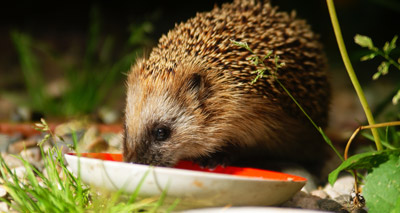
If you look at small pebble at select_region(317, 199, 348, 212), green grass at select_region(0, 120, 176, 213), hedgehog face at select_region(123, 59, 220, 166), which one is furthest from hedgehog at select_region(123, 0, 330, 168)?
small pebble at select_region(317, 199, 348, 212)

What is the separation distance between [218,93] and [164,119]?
368 millimetres

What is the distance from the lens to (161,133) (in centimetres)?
247

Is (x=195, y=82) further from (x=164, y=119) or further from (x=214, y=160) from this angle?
(x=214, y=160)

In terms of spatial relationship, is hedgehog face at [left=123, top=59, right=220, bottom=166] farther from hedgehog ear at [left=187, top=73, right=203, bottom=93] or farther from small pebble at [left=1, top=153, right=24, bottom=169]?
small pebble at [left=1, top=153, right=24, bottom=169]

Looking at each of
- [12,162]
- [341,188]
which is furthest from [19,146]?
[341,188]

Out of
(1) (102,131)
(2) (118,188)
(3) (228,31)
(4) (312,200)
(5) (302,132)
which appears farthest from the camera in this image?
(1) (102,131)

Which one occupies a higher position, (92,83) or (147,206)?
(92,83)

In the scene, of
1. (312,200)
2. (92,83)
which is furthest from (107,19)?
(312,200)

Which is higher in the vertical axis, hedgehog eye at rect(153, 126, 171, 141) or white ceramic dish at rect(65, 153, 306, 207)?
hedgehog eye at rect(153, 126, 171, 141)

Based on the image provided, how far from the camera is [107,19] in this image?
7.54 m

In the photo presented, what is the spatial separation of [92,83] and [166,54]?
6.43 feet

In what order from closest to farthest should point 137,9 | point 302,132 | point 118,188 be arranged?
1. point 118,188
2. point 302,132
3. point 137,9

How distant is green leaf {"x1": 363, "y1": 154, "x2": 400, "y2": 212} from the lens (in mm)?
2027

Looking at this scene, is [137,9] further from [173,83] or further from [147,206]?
[147,206]
